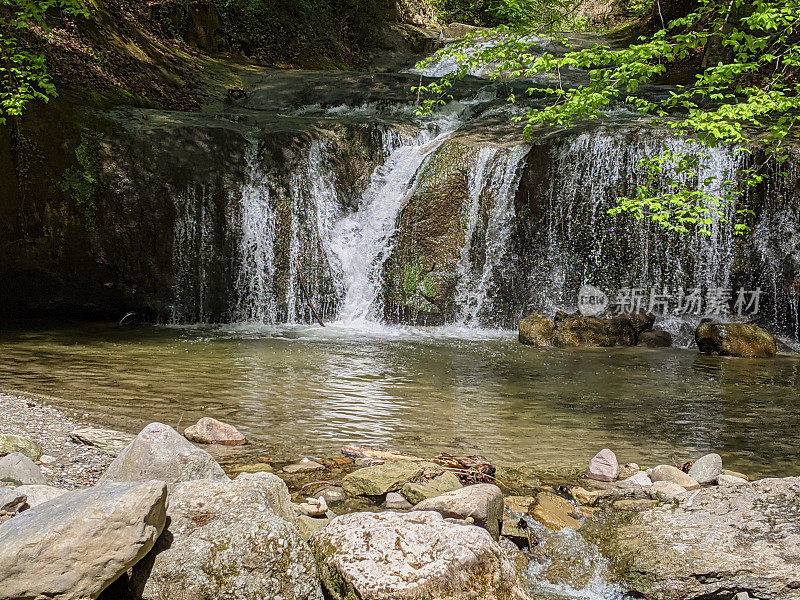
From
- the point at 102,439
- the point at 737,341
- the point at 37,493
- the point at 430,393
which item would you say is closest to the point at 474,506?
the point at 37,493

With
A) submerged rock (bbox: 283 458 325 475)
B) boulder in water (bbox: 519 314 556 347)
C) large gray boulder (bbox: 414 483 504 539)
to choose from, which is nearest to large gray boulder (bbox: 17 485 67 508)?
submerged rock (bbox: 283 458 325 475)

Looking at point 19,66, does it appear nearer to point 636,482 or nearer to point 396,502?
point 396,502

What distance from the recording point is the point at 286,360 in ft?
27.4

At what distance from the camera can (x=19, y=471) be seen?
3250 mm

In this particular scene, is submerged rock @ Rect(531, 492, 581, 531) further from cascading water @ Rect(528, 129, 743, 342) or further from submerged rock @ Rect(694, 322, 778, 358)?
cascading water @ Rect(528, 129, 743, 342)

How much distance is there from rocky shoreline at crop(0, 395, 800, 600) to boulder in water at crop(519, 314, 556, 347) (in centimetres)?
613

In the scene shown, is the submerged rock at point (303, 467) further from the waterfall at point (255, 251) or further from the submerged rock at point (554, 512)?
the waterfall at point (255, 251)

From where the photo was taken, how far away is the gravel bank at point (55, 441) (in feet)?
12.3

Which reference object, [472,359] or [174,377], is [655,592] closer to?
[174,377]

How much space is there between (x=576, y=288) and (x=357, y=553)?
31.8 ft

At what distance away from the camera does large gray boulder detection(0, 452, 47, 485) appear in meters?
3.19

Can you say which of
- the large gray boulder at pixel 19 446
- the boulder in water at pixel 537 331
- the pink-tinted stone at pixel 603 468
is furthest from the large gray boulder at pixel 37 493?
the boulder in water at pixel 537 331

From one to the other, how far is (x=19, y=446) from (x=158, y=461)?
120 centimetres

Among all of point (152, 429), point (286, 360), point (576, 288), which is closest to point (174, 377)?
point (286, 360)
